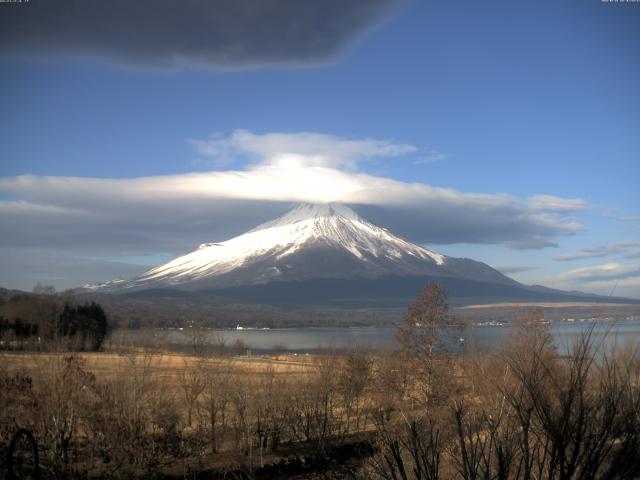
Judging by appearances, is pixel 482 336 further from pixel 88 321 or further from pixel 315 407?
pixel 88 321

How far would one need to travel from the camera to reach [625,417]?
19.6ft

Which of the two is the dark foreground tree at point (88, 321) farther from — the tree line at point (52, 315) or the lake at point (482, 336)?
the lake at point (482, 336)

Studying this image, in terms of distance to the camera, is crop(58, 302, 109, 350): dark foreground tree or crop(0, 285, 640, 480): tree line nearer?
crop(0, 285, 640, 480): tree line

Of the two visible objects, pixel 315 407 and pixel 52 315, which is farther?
pixel 52 315

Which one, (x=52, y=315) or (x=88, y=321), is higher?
(x=52, y=315)

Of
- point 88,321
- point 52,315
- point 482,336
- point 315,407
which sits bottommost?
point 315,407

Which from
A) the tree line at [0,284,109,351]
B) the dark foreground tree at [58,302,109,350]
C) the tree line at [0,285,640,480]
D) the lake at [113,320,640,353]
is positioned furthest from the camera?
the dark foreground tree at [58,302,109,350]

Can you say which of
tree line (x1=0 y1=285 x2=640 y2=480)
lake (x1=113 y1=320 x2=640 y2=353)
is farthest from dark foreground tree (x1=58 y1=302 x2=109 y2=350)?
tree line (x1=0 y1=285 x2=640 y2=480)

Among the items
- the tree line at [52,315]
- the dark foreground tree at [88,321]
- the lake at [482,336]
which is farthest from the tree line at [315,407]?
the dark foreground tree at [88,321]

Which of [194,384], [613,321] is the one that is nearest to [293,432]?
[194,384]

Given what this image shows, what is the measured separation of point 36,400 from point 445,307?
59.7ft

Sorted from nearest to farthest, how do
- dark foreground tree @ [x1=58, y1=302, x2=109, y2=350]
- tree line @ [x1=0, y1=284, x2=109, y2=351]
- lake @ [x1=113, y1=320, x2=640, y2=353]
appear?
lake @ [x1=113, y1=320, x2=640, y2=353], tree line @ [x1=0, y1=284, x2=109, y2=351], dark foreground tree @ [x1=58, y1=302, x2=109, y2=350]

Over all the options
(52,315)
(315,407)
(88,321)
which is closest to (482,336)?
(315,407)

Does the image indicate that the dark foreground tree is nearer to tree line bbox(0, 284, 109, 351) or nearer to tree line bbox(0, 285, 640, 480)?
tree line bbox(0, 284, 109, 351)
